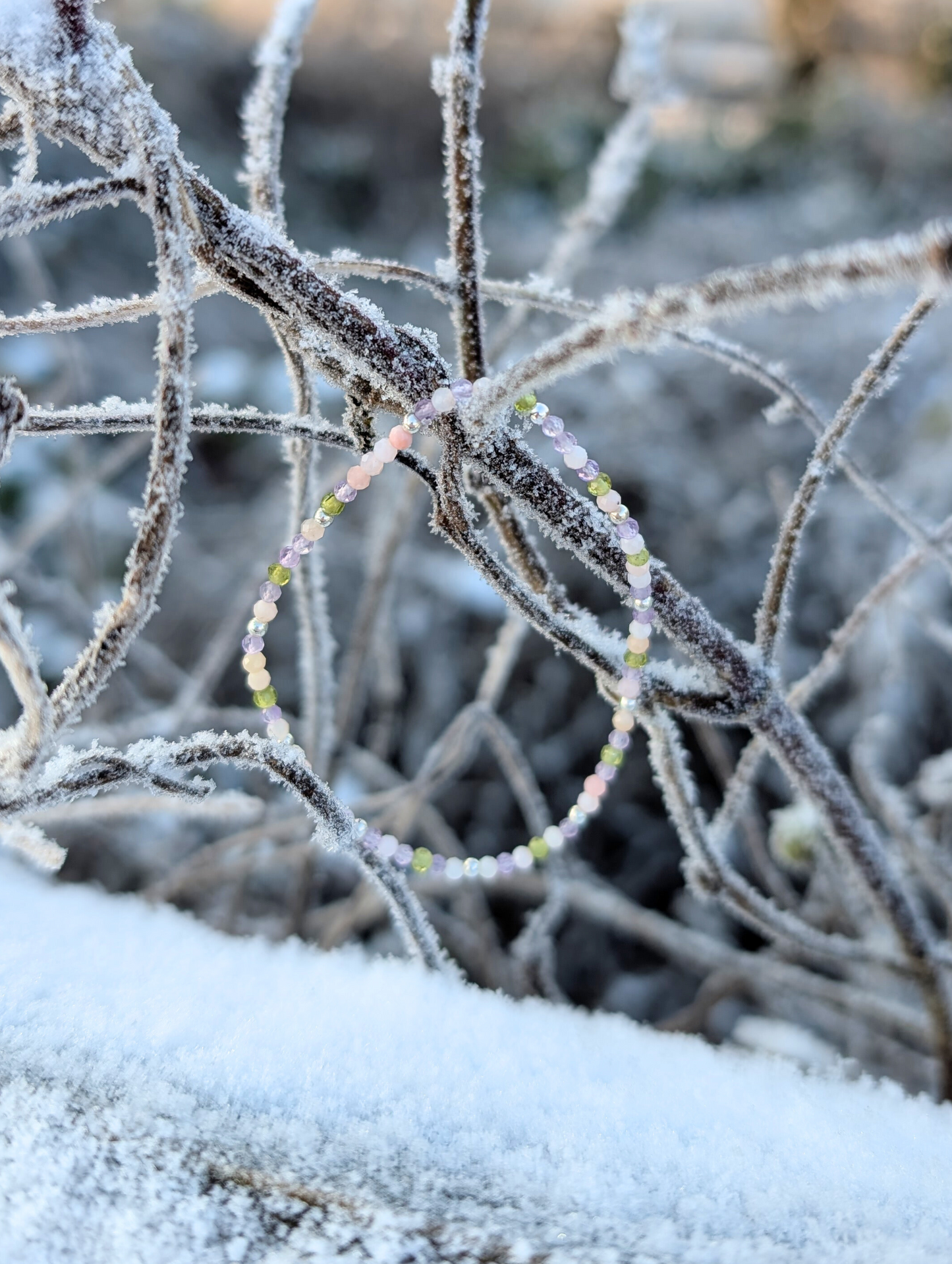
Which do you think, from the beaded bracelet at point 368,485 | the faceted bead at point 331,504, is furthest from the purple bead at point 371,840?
the faceted bead at point 331,504

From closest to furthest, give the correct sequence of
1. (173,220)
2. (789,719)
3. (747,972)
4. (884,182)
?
1. (173,220)
2. (789,719)
3. (747,972)
4. (884,182)

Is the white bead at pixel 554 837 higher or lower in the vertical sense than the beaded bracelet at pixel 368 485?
lower

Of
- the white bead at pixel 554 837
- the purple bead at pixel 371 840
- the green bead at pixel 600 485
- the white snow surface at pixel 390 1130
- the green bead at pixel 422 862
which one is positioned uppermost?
the green bead at pixel 600 485

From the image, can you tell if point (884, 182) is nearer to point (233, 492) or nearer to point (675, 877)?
point (233, 492)

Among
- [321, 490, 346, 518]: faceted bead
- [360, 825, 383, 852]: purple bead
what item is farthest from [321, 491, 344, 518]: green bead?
[360, 825, 383, 852]: purple bead

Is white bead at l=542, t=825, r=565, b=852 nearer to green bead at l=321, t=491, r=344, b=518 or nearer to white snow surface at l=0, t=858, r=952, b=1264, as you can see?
white snow surface at l=0, t=858, r=952, b=1264

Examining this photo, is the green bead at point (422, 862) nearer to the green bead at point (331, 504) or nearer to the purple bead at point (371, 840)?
the purple bead at point (371, 840)

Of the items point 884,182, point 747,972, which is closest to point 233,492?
point 747,972
